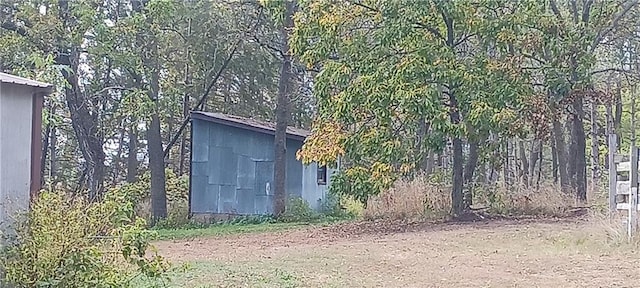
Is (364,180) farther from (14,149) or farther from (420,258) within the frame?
(14,149)

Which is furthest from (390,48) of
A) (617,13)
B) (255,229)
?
(617,13)

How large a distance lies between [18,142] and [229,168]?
14.7 metres

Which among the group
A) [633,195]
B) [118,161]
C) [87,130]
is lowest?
[633,195]

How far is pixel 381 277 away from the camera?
8.59 meters

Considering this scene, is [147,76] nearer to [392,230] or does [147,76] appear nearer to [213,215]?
[213,215]

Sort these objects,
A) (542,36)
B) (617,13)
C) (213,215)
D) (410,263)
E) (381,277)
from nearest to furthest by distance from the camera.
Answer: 1. (381,277)
2. (410,263)
3. (542,36)
4. (617,13)
5. (213,215)

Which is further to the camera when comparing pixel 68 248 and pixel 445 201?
pixel 445 201

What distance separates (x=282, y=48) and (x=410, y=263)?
37.6 ft

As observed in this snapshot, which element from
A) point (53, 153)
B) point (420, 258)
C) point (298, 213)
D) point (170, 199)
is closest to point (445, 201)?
point (298, 213)

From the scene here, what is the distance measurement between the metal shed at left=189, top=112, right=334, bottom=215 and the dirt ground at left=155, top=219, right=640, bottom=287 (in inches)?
223

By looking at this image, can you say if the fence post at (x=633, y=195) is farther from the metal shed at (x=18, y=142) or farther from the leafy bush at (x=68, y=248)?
the metal shed at (x=18, y=142)

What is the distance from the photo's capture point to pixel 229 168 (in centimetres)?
2088

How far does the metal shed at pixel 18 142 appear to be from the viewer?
598 cm

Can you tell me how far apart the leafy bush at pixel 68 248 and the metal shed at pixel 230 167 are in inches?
572
